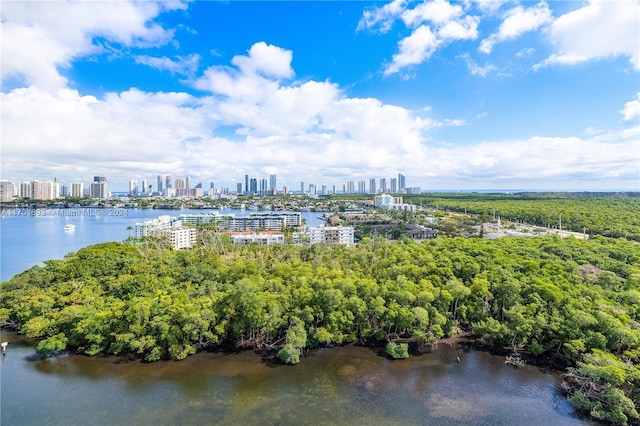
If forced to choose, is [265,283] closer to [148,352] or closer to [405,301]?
[148,352]

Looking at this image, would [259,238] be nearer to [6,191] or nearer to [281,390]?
[281,390]

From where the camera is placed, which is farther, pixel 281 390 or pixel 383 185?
pixel 383 185

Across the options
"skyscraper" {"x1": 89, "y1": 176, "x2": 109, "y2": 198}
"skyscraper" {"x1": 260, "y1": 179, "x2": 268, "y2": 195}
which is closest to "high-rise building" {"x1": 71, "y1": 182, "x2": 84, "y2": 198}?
"skyscraper" {"x1": 89, "y1": 176, "x2": 109, "y2": 198}

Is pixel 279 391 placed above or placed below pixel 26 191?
below

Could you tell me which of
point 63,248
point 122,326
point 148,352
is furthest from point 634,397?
point 63,248

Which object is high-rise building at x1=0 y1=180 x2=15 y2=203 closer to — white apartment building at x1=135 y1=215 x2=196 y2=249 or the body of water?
the body of water

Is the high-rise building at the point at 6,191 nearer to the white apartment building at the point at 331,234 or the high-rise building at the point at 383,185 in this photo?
the white apartment building at the point at 331,234

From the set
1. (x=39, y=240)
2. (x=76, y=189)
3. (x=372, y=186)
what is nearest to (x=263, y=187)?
(x=372, y=186)
